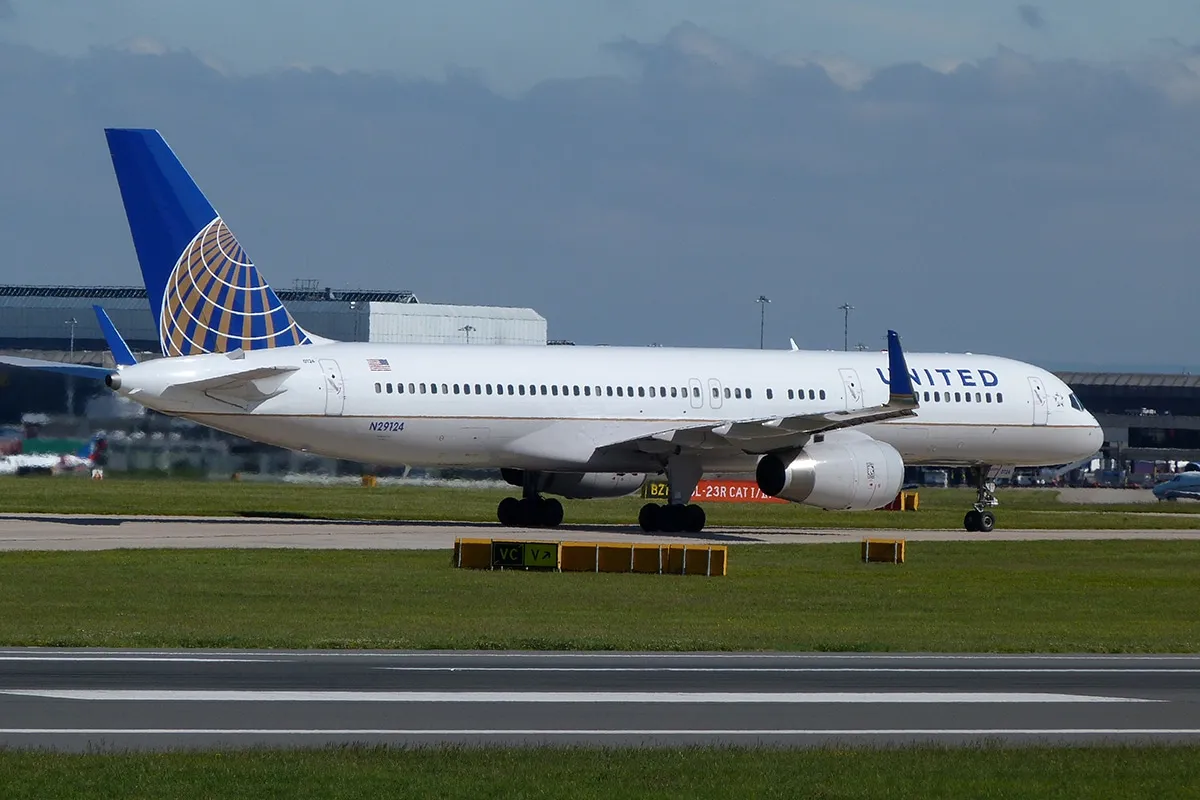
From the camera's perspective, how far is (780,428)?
40.6 m

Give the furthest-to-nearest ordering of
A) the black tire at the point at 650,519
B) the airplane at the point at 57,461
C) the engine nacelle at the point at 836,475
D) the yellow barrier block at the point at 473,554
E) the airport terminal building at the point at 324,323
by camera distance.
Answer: the airport terminal building at the point at 324,323, the airplane at the point at 57,461, the black tire at the point at 650,519, the engine nacelle at the point at 836,475, the yellow barrier block at the point at 473,554

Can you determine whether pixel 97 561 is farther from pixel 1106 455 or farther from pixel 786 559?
pixel 1106 455

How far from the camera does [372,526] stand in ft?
143

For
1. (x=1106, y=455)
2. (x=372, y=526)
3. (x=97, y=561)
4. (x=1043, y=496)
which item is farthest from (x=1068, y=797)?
(x=1106, y=455)

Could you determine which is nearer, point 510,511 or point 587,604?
point 587,604

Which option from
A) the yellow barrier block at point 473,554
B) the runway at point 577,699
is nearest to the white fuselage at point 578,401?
the yellow barrier block at point 473,554

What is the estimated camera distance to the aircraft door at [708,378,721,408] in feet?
146

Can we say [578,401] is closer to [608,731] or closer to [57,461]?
[57,461]

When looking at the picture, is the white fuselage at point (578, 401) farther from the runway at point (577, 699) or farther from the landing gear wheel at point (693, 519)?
the runway at point (577, 699)

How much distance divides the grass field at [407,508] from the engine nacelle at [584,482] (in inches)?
101

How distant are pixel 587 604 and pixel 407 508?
2879 cm

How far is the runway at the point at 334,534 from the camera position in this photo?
35562 millimetres

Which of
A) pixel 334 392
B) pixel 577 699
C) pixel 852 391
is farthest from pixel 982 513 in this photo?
pixel 577 699

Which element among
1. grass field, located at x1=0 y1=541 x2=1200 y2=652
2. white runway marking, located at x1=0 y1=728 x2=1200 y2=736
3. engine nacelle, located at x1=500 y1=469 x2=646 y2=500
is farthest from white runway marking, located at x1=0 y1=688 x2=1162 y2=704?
engine nacelle, located at x1=500 y1=469 x2=646 y2=500
